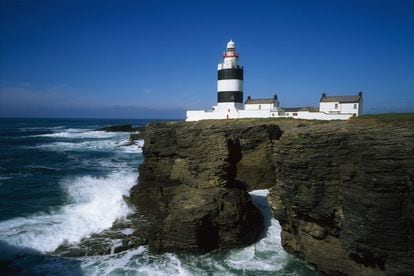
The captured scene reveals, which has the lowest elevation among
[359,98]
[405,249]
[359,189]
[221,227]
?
[221,227]

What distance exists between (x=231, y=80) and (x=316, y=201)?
34.7 meters

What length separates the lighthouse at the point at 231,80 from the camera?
43188mm

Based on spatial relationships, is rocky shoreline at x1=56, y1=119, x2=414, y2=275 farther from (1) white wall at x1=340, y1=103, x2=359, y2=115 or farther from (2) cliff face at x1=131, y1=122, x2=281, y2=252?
(1) white wall at x1=340, y1=103, x2=359, y2=115

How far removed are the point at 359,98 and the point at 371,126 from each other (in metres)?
31.5

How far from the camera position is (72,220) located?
1541 cm

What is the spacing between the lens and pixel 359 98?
1510 inches

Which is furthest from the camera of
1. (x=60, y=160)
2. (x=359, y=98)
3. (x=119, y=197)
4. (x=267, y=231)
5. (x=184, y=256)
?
(x=359, y=98)

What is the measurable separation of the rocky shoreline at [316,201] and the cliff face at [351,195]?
0.02 m

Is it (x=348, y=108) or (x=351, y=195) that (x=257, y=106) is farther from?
(x=351, y=195)

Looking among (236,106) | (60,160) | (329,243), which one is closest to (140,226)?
(329,243)

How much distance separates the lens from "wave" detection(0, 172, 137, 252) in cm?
1335

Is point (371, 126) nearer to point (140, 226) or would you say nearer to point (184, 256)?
point (184, 256)

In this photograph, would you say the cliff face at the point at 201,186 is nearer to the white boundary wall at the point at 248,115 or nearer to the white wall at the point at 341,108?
the white boundary wall at the point at 248,115

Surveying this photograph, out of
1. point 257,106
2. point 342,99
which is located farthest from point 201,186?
point 257,106
